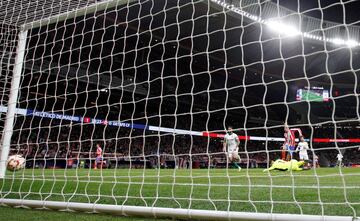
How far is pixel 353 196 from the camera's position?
383 cm

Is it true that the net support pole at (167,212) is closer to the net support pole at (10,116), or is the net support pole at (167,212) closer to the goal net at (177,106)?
the goal net at (177,106)

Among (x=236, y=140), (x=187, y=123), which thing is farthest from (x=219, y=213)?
(x=187, y=123)

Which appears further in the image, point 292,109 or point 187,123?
point 292,109

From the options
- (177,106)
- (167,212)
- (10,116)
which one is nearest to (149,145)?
(177,106)

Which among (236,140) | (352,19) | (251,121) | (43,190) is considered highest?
(352,19)

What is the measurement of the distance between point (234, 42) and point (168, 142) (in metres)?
8.19

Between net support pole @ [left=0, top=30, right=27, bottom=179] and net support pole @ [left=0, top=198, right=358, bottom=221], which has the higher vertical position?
net support pole @ [left=0, top=30, right=27, bottom=179]

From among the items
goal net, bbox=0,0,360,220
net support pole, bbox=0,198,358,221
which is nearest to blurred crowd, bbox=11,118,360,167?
goal net, bbox=0,0,360,220

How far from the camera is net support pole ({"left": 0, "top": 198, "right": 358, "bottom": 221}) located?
219cm

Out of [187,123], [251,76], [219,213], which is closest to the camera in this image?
[219,213]

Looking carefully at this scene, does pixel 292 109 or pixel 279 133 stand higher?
pixel 292 109

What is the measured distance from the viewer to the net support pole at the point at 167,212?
219 cm

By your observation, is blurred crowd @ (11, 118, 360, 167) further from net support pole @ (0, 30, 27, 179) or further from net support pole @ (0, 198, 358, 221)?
net support pole @ (0, 198, 358, 221)

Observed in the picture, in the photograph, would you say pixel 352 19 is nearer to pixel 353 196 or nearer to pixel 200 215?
pixel 353 196
